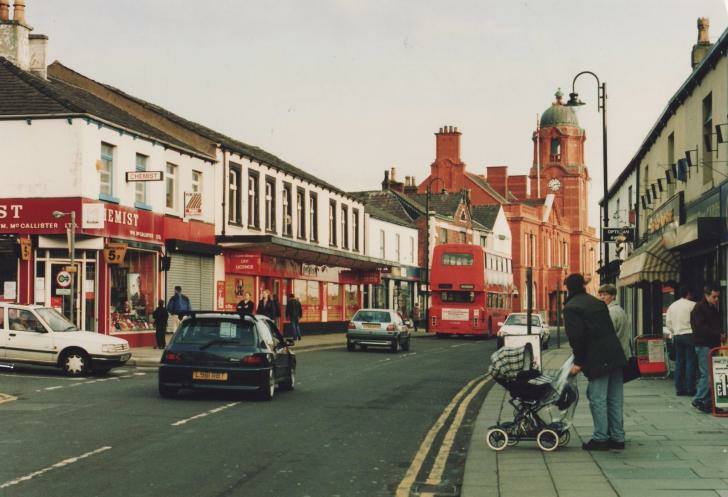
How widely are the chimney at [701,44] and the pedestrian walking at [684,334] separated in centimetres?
1434

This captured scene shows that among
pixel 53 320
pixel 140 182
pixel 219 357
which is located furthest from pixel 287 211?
pixel 219 357

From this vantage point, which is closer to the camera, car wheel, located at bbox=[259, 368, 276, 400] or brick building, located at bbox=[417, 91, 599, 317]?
car wheel, located at bbox=[259, 368, 276, 400]

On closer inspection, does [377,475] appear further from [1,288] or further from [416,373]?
[1,288]

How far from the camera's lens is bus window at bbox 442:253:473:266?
45.8 metres

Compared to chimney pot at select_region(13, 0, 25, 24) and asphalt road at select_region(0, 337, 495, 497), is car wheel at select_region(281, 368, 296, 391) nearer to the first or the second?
asphalt road at select_region(0, 337, 495, 497)

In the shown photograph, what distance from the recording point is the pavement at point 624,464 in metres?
8.16

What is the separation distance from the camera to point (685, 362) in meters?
16.8

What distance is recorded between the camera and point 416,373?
932 inches

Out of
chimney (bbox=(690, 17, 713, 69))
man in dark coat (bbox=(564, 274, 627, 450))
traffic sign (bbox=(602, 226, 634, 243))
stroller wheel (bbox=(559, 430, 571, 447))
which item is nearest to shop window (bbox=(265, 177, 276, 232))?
traffic sign (bbox=(602, 226, 634, 243))

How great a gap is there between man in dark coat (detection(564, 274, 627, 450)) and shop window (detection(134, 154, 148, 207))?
23196 millimetres

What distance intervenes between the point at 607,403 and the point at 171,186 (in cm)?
2577

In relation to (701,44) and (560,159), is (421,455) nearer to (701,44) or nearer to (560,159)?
(701,44)


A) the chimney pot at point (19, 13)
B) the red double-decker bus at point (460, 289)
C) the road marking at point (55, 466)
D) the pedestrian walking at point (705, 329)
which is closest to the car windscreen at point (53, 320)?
the road marking at point (55, 466)

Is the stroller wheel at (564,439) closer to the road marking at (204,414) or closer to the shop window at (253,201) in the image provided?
the road marking at (204,414)
